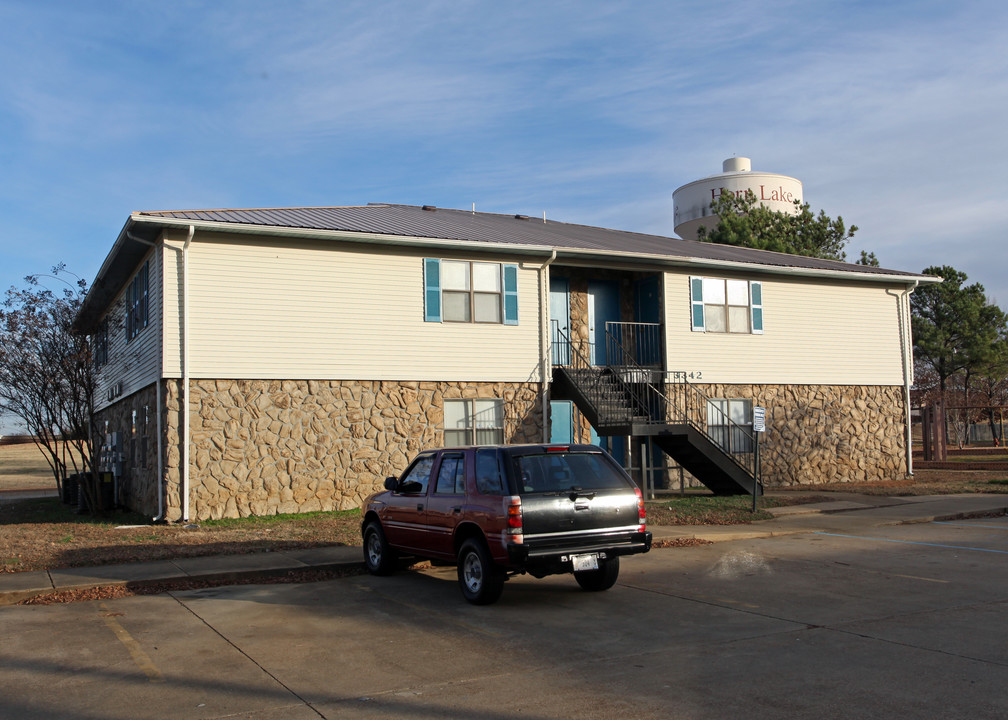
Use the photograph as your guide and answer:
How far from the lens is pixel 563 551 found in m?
8.83

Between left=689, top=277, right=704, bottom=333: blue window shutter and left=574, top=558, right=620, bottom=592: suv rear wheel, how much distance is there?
1317 cm

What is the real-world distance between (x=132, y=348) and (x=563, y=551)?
14456 mm

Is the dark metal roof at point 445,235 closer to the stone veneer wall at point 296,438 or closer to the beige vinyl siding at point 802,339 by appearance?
the beige vinyl siding at point 802,339

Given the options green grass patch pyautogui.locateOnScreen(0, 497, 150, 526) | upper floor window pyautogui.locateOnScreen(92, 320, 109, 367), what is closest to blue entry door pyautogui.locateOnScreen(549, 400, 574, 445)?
green grass patch pyautogui.locateOnScreen(0, 497, 150, 526)

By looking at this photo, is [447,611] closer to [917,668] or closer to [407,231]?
[917,668]

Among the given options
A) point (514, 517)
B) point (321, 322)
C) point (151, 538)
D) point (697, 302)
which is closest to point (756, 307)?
point (697, 302)

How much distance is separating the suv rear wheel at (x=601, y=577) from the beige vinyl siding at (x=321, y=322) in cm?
949

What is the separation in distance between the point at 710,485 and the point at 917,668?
13.9 metres

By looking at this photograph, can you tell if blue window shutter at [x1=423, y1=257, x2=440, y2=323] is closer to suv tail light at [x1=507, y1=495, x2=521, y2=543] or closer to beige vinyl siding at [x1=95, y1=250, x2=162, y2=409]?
beige vinyl siding at [x1=95, y1=250, x2=162, y2=409]

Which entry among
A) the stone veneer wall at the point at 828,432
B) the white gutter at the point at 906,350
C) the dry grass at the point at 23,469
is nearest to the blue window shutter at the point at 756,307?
the stone veneer wall at the point at 828,432

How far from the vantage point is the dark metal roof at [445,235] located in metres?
17.2

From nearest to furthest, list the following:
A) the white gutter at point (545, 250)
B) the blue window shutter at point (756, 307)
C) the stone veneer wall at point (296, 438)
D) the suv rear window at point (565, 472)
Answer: the suv rear window at point (565, 472) < the stone veneer wall at point (296, 438) < the white gutter at point (545, 250) < the blue window shutter at point (756, 307)

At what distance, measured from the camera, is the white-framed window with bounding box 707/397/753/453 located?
2222 centimetres

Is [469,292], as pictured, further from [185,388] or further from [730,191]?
[730,191]
